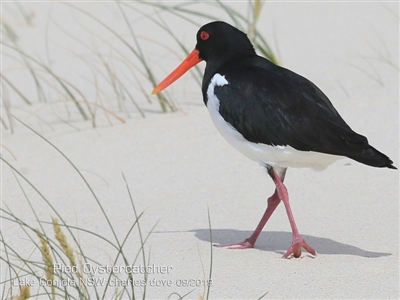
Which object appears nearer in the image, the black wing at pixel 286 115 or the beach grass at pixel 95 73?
the black wing at pixel 286 115

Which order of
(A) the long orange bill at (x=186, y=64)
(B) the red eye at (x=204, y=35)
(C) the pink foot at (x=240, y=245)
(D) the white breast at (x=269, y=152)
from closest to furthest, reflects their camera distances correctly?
(D) the white breast at (x=269, y=152)
(C) the pink foot at (x=240, y=245)
(B) the red eye at (x=204, y=35)
(A) the long orange bill at (x=186, y=64)

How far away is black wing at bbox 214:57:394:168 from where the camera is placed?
14.4 feet

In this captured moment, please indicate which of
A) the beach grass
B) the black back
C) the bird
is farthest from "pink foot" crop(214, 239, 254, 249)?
the beach grass

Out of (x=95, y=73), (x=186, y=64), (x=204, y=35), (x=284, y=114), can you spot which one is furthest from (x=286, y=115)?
(x=95, y=73)

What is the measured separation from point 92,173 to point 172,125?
1100 millimetres

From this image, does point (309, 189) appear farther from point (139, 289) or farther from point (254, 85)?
point (139, 289)

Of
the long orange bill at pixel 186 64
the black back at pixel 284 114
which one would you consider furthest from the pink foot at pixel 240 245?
the long orange bill at pixel 186 64

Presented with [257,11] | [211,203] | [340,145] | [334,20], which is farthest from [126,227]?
[334,20]

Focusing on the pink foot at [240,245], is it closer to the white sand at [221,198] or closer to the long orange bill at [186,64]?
the white sand at [221,198]

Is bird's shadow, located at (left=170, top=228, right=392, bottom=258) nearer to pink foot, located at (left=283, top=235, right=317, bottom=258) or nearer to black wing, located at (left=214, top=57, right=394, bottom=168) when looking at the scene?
pink foot, located at (left=283, top=235, right=317, bottom=258)

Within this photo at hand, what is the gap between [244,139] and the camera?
4.63m

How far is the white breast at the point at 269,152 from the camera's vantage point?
14.8 feet

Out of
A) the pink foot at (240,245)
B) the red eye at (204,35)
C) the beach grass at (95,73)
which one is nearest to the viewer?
the pink foot at (240,245)

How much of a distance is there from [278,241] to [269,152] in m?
0.61
